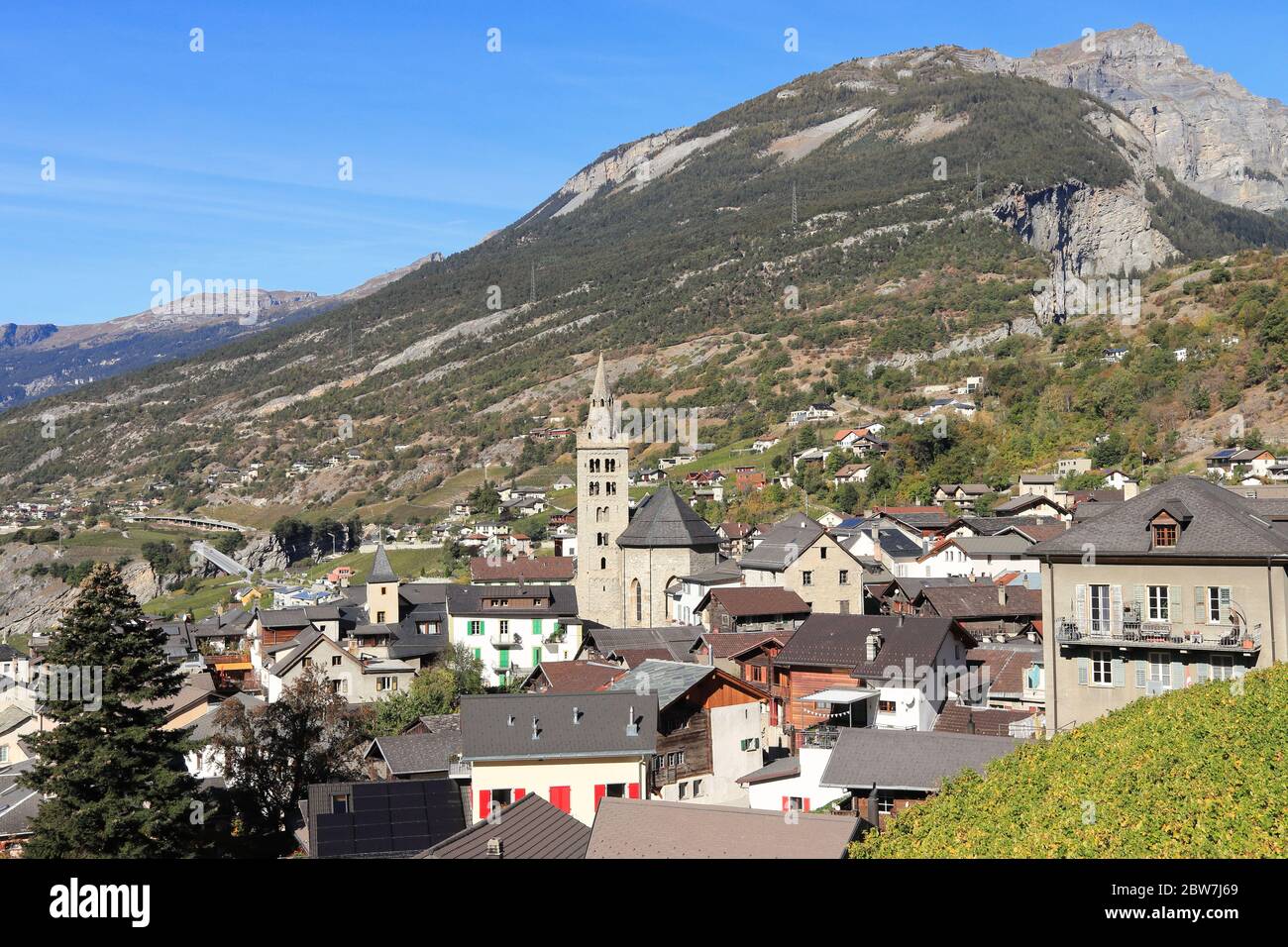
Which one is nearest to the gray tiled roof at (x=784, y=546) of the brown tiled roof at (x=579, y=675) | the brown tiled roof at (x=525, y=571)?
the brown tiled roof at (x=579, y=675)

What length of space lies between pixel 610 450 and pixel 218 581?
85.7m

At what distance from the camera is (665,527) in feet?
239

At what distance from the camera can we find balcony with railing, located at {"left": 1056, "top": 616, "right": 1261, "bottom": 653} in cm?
2881

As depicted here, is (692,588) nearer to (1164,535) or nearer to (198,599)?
(1164,535)

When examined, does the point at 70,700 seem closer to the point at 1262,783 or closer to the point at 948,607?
the point at 1262,783

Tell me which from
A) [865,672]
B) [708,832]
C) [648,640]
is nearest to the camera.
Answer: [708,832]

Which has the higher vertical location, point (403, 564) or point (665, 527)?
point (665, 527)

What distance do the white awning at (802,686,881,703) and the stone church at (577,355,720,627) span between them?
1164 inches

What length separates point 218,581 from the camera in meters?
144

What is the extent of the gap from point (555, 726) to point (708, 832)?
738 inches

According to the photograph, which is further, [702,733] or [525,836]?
[702,733]

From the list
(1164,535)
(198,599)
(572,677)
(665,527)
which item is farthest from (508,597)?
(198,599)

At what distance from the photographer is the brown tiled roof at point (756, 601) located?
58.8 metres
